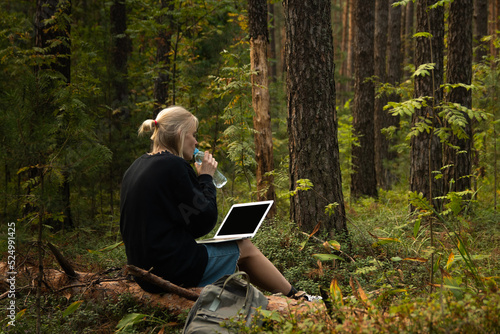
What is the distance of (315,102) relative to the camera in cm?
514

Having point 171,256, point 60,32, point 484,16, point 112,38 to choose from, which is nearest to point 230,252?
point 171,256

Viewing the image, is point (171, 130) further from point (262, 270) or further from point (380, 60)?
point (380, 60)

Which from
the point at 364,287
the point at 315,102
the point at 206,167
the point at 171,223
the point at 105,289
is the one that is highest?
the point at 315,102

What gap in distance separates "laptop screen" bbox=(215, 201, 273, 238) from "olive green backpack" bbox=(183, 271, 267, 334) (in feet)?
2.17

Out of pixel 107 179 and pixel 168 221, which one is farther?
pixel 107 179

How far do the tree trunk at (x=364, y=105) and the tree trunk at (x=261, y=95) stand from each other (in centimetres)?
402

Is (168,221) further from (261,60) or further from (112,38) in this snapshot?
(112,38)

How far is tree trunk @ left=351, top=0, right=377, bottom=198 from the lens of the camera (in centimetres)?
1086

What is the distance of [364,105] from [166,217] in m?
8.56

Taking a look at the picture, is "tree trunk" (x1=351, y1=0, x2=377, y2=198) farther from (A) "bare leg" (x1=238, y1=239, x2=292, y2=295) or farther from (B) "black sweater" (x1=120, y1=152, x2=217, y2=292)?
(B) "black sweater" (x1=120, y1=152, x2=217, y2=292)

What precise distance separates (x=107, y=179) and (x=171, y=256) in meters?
5.71

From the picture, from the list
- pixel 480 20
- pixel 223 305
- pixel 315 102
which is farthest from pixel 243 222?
pixel 480 20

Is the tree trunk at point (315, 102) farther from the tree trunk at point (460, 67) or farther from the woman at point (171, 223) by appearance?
the tree trunk at point (460, 67)

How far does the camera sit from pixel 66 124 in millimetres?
4684
